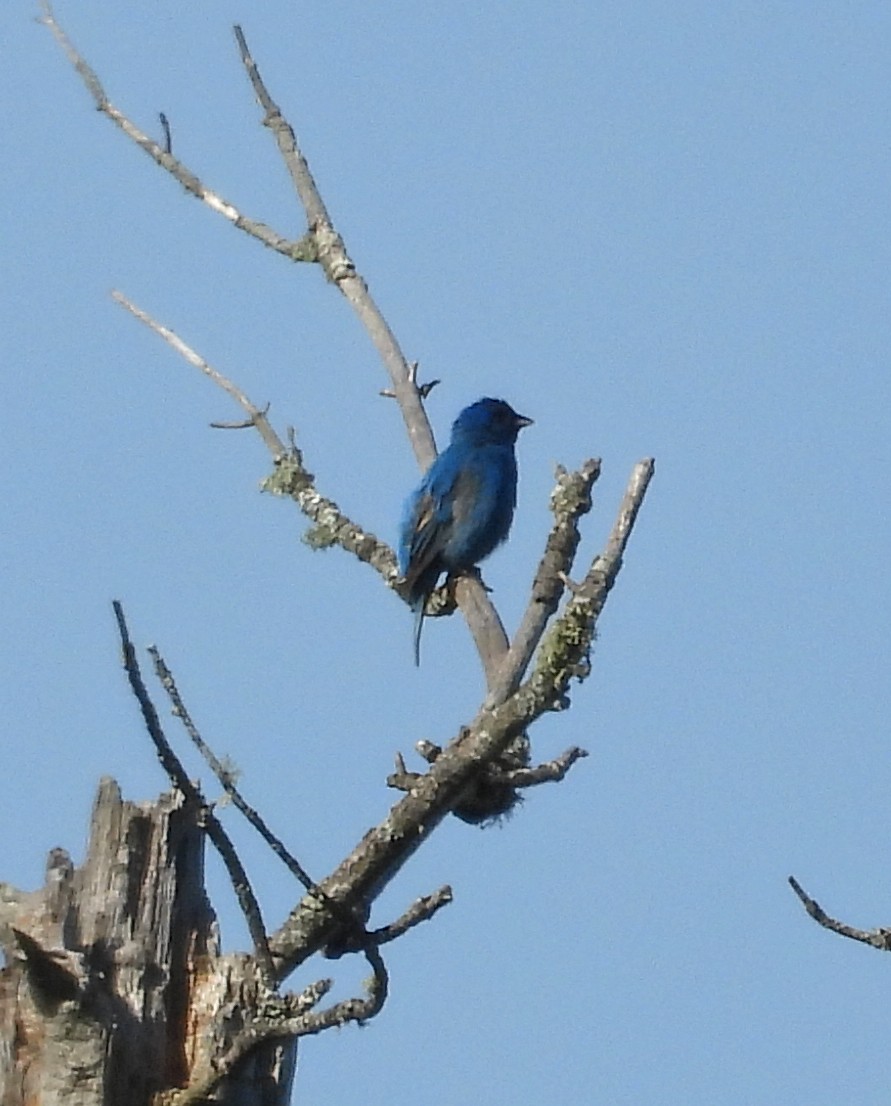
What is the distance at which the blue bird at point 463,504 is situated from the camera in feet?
37.7

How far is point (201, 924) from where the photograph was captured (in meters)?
6.57

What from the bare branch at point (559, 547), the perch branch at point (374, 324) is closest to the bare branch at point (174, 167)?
the perch branch at point (374, 324)

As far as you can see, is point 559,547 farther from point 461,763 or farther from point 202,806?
point 202,806

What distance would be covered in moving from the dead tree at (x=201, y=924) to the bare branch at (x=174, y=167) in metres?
3.82

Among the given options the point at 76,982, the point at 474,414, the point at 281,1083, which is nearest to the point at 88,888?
the point at 76,982

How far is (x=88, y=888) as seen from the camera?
6.32 meters

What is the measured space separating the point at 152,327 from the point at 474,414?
159 inches

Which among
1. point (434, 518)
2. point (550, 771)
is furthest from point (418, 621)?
point (550, 771)

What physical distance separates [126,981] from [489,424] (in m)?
7.47

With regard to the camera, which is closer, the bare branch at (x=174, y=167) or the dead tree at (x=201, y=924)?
the dead tree at (x=201, y=924)

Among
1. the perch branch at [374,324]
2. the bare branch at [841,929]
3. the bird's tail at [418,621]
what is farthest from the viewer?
the bird's tail at [418,621]

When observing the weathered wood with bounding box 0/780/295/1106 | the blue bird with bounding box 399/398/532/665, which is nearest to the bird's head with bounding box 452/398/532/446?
the blue bird with bounding box 399/398/532/665

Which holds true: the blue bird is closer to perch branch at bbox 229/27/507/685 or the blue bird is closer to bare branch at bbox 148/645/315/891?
perch branch at bbox 229/27/507/685

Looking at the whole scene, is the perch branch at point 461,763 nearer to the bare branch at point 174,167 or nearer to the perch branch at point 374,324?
the perch branch at point 374,324
